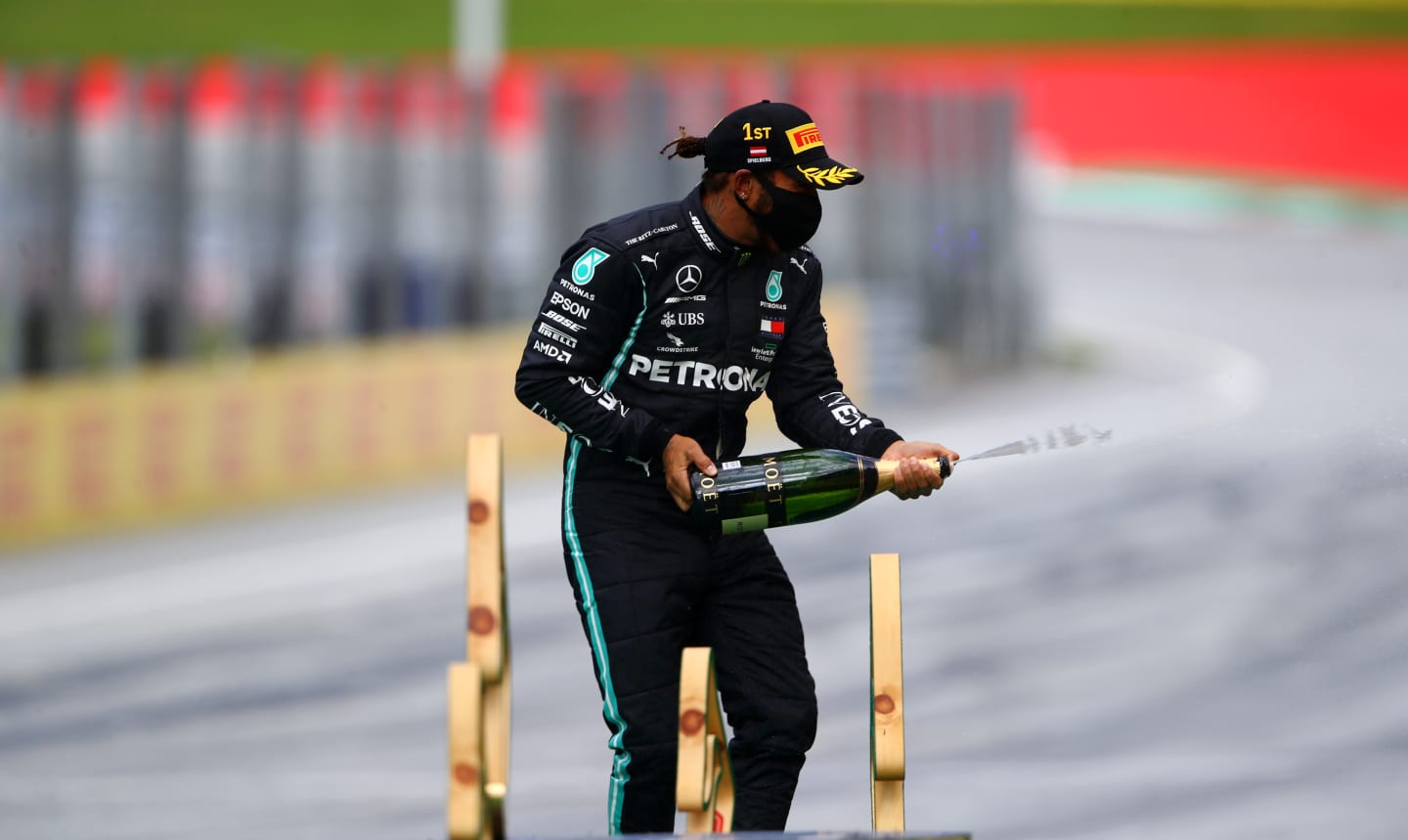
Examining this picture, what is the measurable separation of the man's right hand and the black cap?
602 millimetres

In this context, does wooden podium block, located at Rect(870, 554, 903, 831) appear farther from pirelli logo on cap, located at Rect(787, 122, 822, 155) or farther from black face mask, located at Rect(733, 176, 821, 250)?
pirelli logo on cap, located at Rect(787, 122, 822, 155)

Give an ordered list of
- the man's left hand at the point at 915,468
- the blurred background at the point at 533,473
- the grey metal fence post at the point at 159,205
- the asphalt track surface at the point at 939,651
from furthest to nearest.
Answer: the grey metal fence post at the point at 159,205, the blurred background at the point at 533,473, the asphalt track surface at the point at 939,651, the man's left hand at the point at 915,468

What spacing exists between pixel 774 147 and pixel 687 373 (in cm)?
55

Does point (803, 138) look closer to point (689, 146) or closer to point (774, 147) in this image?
point (774, 147)

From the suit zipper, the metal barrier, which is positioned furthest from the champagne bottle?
the metal barrier

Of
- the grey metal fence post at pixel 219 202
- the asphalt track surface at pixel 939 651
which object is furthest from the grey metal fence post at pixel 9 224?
the asphalt track surface at pixel 939 651

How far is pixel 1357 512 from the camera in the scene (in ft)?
27.7

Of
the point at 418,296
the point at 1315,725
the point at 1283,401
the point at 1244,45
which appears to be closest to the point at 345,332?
the point at 418,296

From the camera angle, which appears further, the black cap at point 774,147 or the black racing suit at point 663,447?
the black racing suit at point 663,447

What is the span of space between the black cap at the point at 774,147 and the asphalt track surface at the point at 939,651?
207 cm

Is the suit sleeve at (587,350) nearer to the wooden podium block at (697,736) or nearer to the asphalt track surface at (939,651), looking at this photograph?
the wooden podium block at (697,736)

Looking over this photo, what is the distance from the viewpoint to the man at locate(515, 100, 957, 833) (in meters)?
4.20

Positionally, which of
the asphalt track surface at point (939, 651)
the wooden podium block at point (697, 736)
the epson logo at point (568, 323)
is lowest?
the asphalt track surface at point (939, 651)

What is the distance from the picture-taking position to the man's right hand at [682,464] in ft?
13.8
